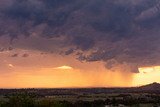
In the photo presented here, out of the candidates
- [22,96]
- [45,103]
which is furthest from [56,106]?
[22,96]

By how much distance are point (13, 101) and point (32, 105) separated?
8266mm

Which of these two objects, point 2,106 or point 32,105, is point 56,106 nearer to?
point 32,105

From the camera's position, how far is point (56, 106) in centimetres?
17450

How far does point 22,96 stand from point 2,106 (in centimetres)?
966

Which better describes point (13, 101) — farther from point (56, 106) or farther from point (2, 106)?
point (56, 106)

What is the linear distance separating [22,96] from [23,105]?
7983mm

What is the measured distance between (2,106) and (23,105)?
33.4 feet

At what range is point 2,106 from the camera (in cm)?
17812

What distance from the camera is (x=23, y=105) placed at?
174500mm

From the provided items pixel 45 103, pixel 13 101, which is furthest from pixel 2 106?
pixel 45 103

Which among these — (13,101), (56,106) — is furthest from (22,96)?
(56,106)

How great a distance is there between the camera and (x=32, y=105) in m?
178

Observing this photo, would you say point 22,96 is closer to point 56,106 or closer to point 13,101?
point 13,101

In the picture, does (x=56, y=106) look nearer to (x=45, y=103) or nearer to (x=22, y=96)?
(x=45, y=103)
